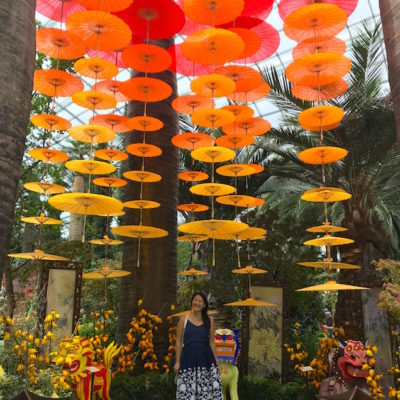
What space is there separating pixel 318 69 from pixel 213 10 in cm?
151

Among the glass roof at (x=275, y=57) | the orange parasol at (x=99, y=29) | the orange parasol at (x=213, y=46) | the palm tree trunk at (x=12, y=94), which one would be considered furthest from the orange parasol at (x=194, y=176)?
the glass roof at (x=275, y=57)

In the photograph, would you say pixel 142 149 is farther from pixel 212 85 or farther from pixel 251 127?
pixel 251 127

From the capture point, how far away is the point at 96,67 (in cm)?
526

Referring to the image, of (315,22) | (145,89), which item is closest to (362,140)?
(315,22)

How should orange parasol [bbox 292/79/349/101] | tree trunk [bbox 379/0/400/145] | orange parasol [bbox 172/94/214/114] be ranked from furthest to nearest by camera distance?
orange parasol [bbox 172/94/214/114], orange parasol [bbox 292/79/349/101], tree trunk [bbox 379/0/400/145]

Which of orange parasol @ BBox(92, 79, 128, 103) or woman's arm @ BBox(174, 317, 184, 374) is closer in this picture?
woman's arm @ BBox(174, 317, 184, 374)

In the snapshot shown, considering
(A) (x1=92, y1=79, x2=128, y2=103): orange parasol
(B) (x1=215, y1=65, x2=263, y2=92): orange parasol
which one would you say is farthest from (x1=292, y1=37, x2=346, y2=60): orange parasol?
(A) (x1=92, y1=79, x2=128, y2=103): orange parasol

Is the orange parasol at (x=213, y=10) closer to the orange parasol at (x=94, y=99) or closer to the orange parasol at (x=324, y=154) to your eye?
the orange parasol at (x=94, y=99)

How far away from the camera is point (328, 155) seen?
18.4 feet

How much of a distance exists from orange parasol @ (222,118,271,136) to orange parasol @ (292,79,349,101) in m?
0.80

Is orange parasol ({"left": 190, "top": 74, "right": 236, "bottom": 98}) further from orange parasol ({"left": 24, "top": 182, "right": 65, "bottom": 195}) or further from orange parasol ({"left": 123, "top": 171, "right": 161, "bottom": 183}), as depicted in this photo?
orange parasol ({"left": 24, "top": 182, "right": 65, "bottom": 195})

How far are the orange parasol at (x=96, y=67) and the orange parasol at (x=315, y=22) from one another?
223 cm

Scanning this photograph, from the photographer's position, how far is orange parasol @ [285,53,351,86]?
516 cm

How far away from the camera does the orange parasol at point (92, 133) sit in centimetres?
546
